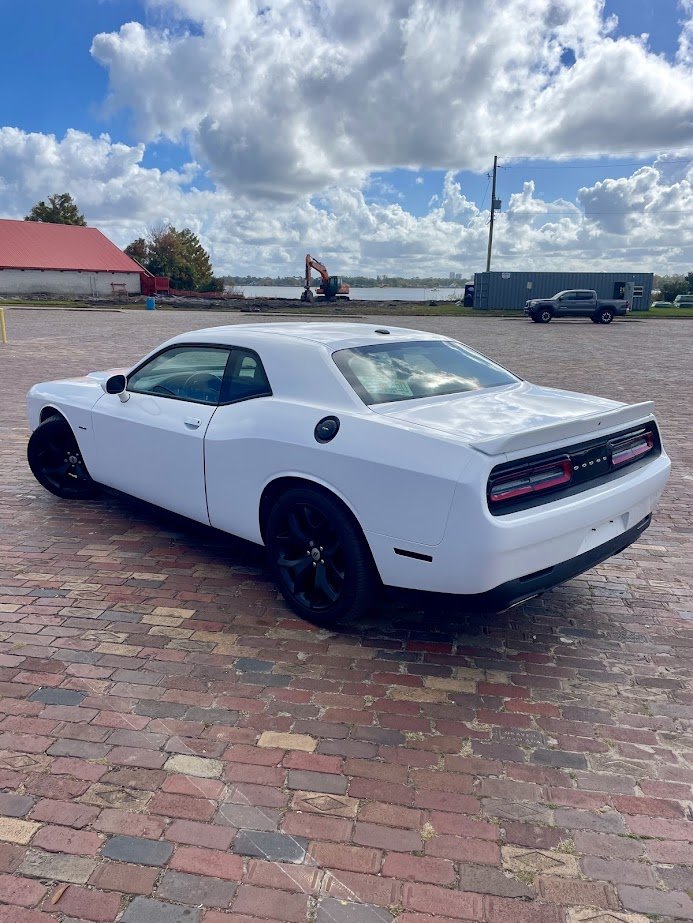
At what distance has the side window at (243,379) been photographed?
402cm

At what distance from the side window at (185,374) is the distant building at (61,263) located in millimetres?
59871

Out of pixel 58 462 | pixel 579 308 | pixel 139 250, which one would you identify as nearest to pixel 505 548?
pixel 58 462

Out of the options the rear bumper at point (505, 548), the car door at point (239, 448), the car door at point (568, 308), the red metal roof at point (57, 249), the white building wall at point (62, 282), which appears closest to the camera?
the rear bumper at point (505, 548)

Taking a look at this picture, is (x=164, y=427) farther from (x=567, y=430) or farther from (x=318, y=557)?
(x=567, y=430)

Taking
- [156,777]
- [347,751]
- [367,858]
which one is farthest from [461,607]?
[156,777]

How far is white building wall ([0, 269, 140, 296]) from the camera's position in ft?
191

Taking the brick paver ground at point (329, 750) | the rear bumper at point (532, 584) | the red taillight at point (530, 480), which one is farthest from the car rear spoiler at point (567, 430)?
the brick paver ground at point (329, 750)

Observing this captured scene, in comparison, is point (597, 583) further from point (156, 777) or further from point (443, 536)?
point (156, 777)

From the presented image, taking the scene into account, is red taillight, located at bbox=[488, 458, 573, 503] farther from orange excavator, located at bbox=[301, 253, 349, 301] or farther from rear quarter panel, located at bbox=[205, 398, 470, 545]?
orange excavator, located at bbox=[301, 253, 349, 301]

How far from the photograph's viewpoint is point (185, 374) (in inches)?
182

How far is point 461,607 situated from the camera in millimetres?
3123

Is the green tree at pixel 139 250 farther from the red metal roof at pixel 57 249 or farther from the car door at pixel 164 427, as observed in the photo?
the car door at pixel 164 427

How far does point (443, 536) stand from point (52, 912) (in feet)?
6.07

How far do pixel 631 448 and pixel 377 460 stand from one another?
4.97 ft
